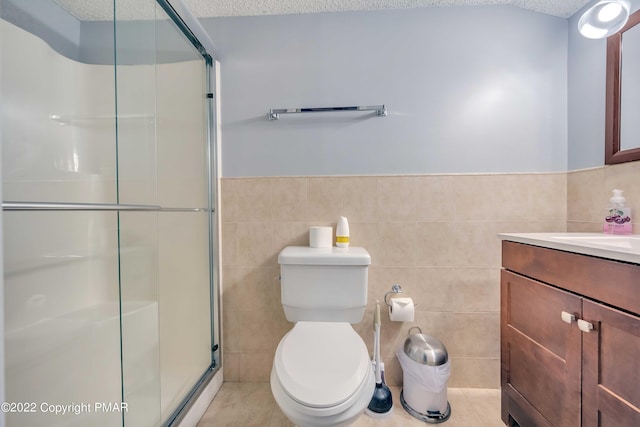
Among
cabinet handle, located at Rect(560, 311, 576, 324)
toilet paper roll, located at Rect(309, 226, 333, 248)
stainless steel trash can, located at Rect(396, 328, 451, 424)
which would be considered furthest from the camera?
toilet paper roll, located at Rect(309, 226, 333, 248)

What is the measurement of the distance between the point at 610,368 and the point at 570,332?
122 millimetres

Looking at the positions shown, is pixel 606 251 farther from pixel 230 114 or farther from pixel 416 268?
pixel 230 114

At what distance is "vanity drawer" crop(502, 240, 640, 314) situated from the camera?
70cm

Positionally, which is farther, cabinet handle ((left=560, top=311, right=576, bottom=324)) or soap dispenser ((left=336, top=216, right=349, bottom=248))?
soap dispenser ((left=336, top=216, right=349, bottom=248))

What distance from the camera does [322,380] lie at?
0.90 m

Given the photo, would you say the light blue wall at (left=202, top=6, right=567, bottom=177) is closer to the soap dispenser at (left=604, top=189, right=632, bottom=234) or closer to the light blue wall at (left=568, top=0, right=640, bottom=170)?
the light blue wall at (left=568, top=0, right=640, bottom=170)

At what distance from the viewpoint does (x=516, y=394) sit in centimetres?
109

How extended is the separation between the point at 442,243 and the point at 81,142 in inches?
68.6

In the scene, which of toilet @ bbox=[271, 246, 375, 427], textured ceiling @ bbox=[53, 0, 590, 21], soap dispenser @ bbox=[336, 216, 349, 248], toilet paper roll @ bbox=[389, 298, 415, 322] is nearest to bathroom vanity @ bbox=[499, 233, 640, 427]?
toilet paper roll @ bbox=[389, 298, 415, 322]

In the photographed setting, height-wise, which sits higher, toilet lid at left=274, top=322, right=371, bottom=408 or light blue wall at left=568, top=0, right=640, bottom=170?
light blue wall at left=568, top=0, right=640, bottom=170

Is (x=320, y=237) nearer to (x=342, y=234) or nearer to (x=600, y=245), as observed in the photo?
(x=342, y=234)

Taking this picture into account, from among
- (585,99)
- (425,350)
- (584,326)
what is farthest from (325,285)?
(585,99)

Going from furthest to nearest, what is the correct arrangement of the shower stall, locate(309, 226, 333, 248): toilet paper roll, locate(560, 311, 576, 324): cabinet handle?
1. locate(309, 226, 333, 248): toilet paper roll
2. the shower stall
3. locate(560, 311, 576, 324): cabinet handle

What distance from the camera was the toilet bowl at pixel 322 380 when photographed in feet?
2.78
